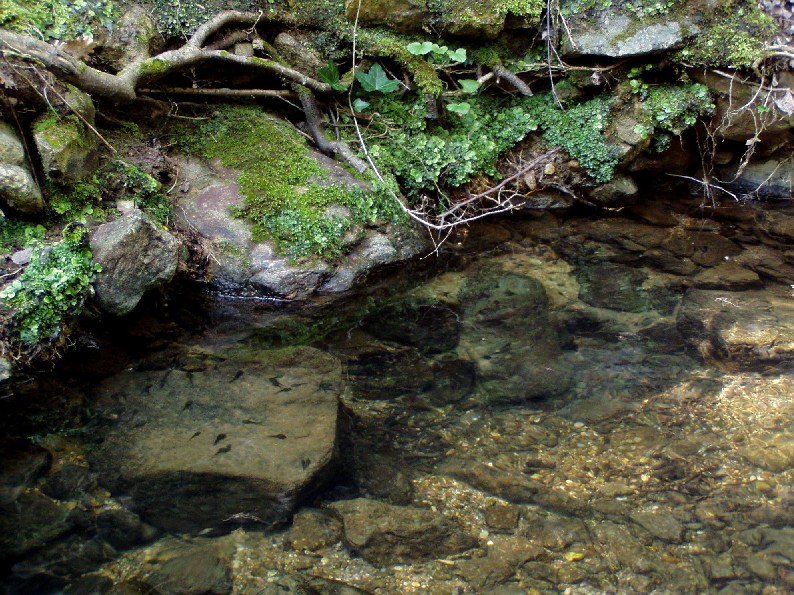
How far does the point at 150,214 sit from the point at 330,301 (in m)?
1.83

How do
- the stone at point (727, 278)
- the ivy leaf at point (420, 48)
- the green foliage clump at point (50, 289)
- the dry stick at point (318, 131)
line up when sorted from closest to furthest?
1. the green foliage clump at point (50, 289)
2. the stone at point (727, 278)
3. the ivy leaf at point (420, 48)
4. the dry stick at point (318, 131)

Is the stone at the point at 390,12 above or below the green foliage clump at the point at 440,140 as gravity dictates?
above

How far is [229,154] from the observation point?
6.31m

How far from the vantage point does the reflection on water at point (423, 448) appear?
11.2 ft

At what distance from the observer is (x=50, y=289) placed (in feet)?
14.6

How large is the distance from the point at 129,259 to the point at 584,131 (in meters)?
5.19

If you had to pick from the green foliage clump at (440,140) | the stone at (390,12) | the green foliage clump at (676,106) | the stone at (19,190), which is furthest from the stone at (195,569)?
the green foliage clump at (676,106)

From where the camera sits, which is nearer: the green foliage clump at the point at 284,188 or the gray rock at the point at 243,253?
the gray rock at the point at 243,253

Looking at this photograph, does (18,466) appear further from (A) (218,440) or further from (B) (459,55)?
(B) (459,55)

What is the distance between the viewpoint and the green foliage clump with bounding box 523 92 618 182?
710cm

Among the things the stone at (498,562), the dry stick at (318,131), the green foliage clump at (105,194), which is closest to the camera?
the stone at (498,562)

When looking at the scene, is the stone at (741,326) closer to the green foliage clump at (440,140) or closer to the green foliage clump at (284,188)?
the green foliage clump at (440,140)

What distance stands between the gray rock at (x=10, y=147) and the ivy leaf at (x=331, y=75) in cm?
299

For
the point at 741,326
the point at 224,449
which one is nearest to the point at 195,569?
the point at 224,449
